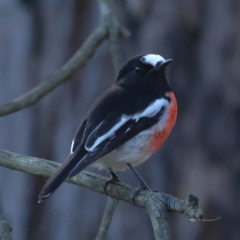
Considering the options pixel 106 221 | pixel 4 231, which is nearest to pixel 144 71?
pixel 106 221

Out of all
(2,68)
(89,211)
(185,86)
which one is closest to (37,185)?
(89,211)

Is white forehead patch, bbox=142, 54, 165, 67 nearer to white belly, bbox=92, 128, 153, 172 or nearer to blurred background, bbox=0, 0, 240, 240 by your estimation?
white belly, bbox=92, 128, 153, 172

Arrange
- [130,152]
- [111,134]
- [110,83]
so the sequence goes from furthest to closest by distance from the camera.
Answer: [110,83] → [130,152] → [111,134]

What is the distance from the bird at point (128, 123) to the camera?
2.90 m

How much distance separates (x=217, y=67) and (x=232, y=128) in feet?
1.48

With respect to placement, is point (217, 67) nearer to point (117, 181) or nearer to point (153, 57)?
point (153, 57)

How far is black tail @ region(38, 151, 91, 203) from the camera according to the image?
2602 mm

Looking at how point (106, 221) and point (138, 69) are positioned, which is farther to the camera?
point (138, 69)

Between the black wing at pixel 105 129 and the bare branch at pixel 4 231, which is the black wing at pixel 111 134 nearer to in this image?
the black wing at pixel 105 129

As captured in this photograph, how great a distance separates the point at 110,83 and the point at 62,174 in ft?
5.99

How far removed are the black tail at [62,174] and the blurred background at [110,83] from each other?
1.45 metres

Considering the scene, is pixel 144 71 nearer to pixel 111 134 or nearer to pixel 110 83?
pixel 111 134

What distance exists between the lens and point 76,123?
446 centimetres

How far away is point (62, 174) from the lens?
268 centimetres
